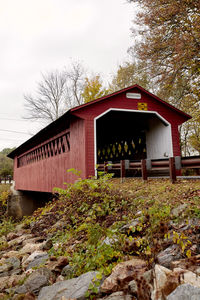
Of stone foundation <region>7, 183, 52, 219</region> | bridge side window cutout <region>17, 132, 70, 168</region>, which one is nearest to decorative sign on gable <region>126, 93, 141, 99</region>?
bridge side window cutout <region>17, 132, 70, 168</region>

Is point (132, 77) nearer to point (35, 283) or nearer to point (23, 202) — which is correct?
point (23, 202)

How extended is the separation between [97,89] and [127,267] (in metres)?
22.5

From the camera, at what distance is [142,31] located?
509 inches

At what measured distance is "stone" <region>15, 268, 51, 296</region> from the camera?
307 centimetres

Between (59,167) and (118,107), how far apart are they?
379cm

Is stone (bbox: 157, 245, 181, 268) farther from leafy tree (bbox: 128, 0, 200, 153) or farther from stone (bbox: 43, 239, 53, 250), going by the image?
leafy tree (bbox: 128, 0, 200, 153)

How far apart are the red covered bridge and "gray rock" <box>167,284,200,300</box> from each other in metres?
7.19

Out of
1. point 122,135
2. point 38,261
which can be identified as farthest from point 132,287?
point 122,135

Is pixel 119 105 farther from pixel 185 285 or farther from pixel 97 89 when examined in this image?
pixel 97 89

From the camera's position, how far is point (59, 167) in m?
11.0

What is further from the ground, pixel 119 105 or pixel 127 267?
pixel 119 105

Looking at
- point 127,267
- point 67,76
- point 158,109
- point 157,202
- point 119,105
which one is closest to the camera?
point 127,267

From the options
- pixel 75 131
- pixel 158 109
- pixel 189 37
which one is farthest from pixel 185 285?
→ pixel 189 37

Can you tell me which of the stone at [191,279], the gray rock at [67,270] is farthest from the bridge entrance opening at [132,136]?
the stone at [191,279]
